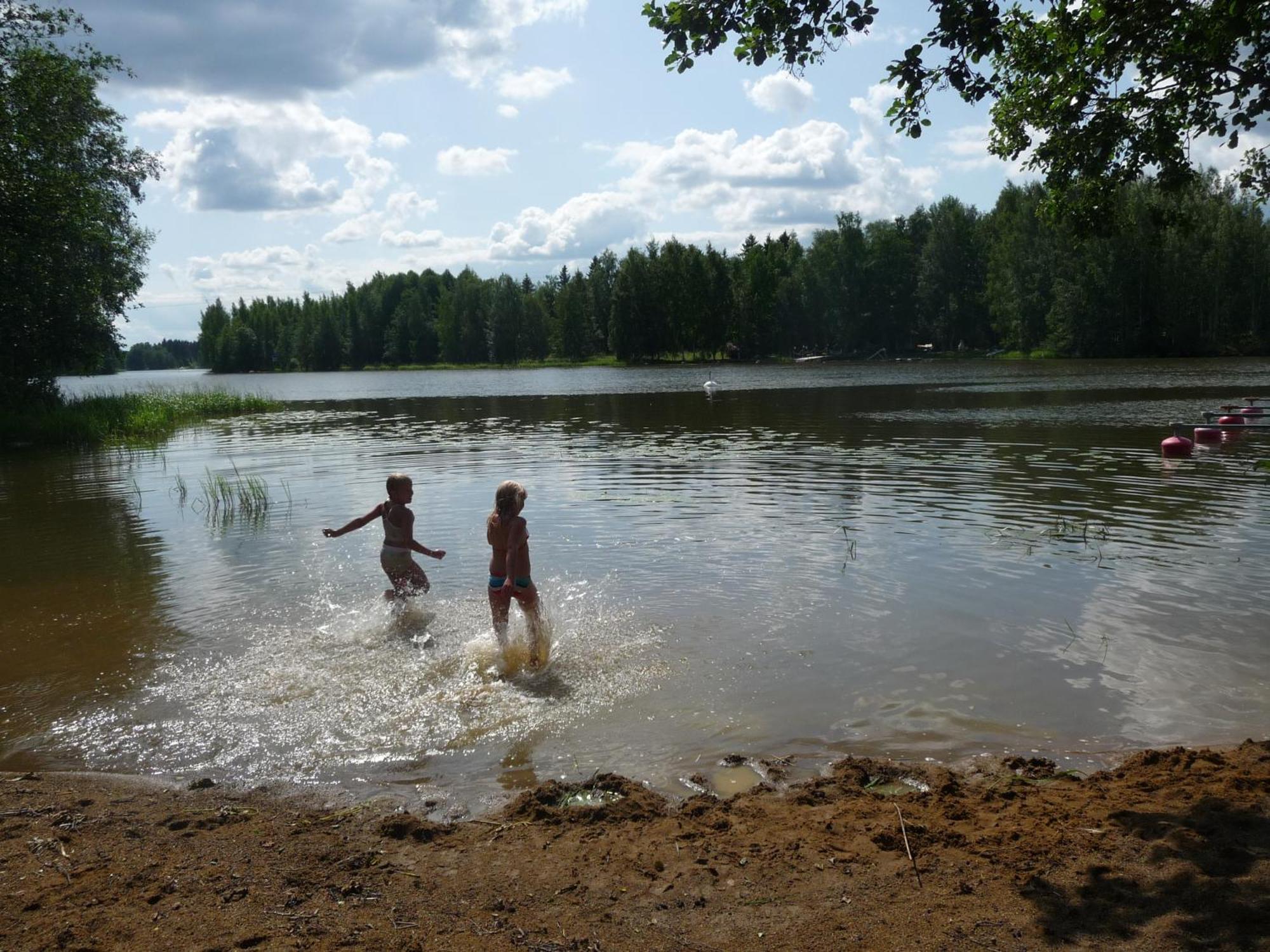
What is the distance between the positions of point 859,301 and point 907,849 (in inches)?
4634

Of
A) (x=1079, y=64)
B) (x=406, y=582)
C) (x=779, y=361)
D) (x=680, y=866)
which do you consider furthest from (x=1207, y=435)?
(x=779, y=361)

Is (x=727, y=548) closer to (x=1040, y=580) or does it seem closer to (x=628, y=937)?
(x=1040, y=580)

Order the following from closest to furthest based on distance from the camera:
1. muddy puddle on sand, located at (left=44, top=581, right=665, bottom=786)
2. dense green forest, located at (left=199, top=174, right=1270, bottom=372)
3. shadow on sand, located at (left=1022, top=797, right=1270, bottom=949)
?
shadow on sand, located at (left=1022, top=797, right=1270, bottom=949) < muddy puddle on sand, located at (left=44, top=581, right=665, bottom=786) < dense green forest, located at (left=199, top=174, right=1270, bottom=372)

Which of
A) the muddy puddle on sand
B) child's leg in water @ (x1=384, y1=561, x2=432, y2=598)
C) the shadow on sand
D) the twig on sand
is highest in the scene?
child's leg in water @ (x1=384, y1=561, x2=432, y2=598)

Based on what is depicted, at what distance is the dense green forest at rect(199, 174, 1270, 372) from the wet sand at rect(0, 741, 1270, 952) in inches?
1686

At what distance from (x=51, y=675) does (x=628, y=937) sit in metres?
6.93

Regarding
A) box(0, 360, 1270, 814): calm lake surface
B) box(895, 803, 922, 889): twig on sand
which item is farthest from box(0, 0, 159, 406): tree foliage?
box(895, 803, 922, 889): twig on sand

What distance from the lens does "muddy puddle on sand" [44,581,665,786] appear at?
21.3ft

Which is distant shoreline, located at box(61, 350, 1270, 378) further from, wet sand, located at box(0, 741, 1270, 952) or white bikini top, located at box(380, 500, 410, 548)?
wet sand, located at box(0, 741, 1270, 952)

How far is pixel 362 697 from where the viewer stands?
25.0ft

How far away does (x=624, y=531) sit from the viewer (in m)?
14.3

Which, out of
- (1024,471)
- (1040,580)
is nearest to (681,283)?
(1024,471)

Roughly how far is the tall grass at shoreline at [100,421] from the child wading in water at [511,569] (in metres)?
29.5

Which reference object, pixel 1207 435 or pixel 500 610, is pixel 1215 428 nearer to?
pixel 1207 435
